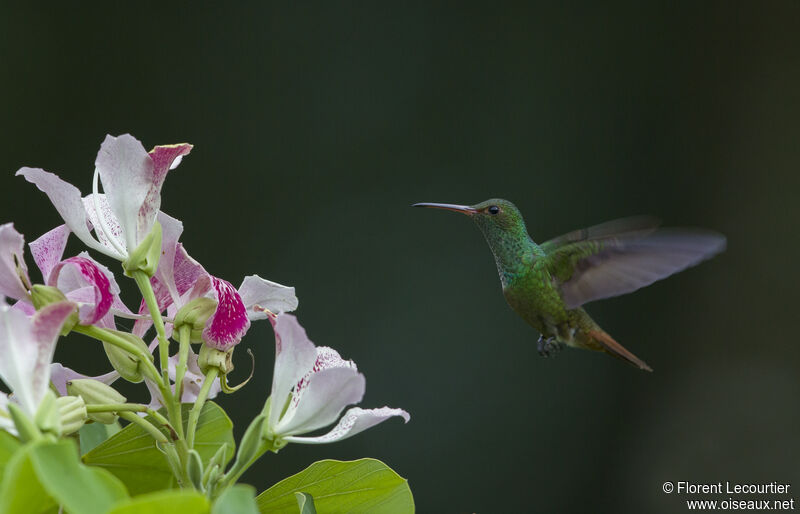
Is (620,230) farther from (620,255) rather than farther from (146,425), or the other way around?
(146,425)

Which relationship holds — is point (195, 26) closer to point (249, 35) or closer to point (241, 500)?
point (249, 35)

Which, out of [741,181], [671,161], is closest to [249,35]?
[671,161]

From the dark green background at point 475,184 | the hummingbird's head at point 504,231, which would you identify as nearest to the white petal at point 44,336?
the hummingbird's head at point 504,231

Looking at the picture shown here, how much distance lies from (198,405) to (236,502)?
0.59 feet

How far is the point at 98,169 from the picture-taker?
0.65 meters

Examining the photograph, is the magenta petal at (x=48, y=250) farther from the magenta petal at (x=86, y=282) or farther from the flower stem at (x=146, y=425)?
the flower stem at (x=146, y=425)

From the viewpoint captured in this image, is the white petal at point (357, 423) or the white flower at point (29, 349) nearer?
the white flower at point (29, 349)

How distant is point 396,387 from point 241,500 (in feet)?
11.1

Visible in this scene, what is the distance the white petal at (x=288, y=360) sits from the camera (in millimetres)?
604

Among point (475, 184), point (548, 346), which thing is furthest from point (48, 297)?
point (475, 184)

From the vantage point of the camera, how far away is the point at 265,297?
29.0 inches

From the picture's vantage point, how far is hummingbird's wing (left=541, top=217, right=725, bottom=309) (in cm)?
126

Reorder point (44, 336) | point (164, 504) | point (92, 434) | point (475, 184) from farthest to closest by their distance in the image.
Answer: point (475, 184) < point (92, 434) < point (44, 336) < point (164, 504)

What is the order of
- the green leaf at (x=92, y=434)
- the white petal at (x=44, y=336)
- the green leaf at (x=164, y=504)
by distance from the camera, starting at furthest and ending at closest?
the green leaf at (x=92, y=434) < the white petal at (x=44, y=336) < the green leaf at (x=164, y=504)
